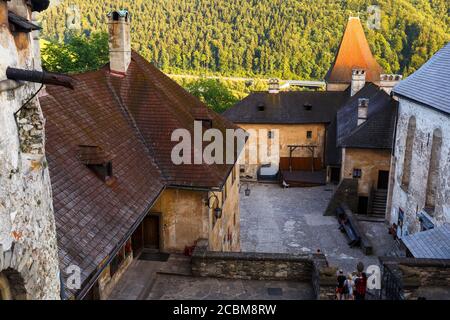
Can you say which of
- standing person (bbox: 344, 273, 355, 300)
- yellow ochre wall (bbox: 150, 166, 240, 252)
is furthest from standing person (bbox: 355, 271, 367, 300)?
yellow ochre wall (bbox: 150, 166, 240, 252)

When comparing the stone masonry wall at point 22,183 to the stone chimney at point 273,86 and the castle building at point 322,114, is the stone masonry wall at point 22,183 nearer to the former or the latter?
the castle building at point 322,114

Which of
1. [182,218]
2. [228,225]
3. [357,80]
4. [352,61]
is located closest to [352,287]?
[182,218]

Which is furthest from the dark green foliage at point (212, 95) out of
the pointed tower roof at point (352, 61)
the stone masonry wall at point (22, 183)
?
the stone masonry wall at point (22, 183)

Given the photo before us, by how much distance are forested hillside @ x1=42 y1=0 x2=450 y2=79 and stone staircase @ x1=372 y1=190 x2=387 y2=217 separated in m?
51.5

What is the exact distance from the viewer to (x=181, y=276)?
12.9 m

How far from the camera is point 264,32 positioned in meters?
102

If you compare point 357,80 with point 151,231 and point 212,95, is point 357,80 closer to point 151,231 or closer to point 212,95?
point 212,95

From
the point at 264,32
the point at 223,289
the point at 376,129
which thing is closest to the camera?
the point at 223,289

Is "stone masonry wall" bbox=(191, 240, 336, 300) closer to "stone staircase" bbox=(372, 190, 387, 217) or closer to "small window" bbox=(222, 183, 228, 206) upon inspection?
"small window" bbox=(222, 183, 228, 206)

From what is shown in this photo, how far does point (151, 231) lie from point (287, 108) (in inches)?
1073

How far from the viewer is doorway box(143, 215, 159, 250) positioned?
14125 mm

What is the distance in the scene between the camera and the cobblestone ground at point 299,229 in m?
22.5

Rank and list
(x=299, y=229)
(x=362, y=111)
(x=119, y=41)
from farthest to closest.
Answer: (x=362, y=111) < (x=299, y=229) < (x=119, y=41)

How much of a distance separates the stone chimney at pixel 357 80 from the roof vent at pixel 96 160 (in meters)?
30.9
